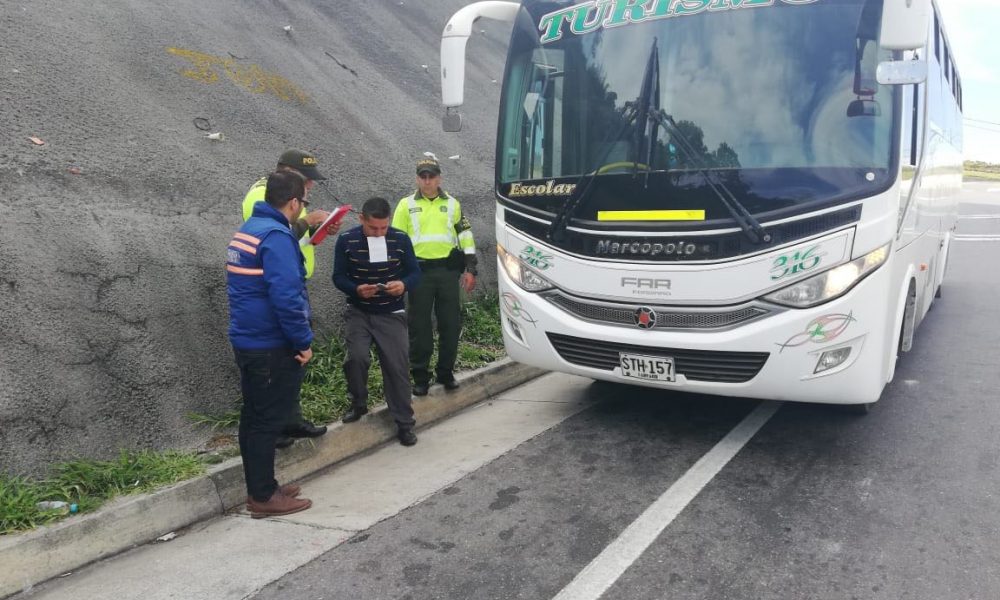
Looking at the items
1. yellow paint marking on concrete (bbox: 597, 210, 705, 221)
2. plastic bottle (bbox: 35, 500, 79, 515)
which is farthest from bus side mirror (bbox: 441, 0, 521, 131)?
plastic bottle (bbox: 35, 500, 79, 515)

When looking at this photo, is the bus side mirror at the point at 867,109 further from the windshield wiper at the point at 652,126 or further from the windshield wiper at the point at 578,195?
the windshield wiper at the point at 578,195

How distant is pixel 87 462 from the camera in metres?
4.12

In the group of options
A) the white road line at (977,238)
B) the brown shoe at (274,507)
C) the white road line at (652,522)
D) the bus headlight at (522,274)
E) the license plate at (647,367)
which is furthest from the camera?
the white road line at (977,238)

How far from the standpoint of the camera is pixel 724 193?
4293 mm

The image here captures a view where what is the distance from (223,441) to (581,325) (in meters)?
2.42

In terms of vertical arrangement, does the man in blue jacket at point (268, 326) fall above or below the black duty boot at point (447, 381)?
above

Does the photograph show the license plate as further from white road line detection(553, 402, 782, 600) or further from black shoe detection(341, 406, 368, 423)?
black shoe detection(341, 406, 368, 423)

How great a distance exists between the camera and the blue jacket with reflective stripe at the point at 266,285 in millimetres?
3789

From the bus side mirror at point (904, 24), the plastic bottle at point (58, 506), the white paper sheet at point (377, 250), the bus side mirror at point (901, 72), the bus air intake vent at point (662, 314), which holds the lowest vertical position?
the plastic bottle at point (58, 506)

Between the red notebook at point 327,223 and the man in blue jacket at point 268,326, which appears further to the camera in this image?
the red notebook at point 327,223

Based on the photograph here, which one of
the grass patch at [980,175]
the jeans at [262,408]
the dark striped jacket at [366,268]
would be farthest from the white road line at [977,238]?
the grass patch at [980,175]

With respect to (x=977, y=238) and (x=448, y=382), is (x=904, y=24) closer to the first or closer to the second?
(x=448, y=382)

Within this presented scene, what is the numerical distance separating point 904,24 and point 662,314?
6.54 feet

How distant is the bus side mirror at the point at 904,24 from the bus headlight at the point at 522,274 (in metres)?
2.37
